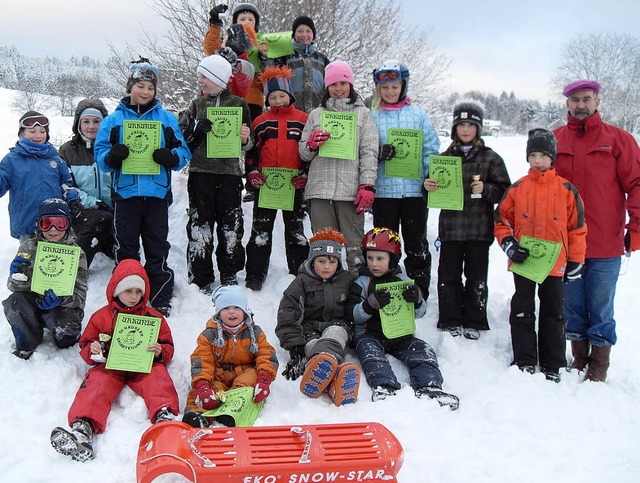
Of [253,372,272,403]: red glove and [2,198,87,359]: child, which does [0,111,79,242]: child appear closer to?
[2,198,87,359]: child

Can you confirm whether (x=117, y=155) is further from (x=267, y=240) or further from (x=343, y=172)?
(x=343, y=172)

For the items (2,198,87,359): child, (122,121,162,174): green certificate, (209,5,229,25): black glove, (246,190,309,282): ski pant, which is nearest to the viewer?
(2,198,87,359): child

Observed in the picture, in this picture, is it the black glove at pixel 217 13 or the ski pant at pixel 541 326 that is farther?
the black glove at pixel 217 13

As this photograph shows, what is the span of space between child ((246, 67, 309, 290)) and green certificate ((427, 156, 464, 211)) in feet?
4.78

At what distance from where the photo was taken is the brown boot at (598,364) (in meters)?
4.70

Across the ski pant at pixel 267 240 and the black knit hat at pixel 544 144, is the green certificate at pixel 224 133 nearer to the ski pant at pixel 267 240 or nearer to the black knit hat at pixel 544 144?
the ski pant at pixel 267 240

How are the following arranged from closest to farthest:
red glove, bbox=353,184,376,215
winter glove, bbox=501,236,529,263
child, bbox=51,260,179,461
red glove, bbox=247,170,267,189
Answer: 1. child, bbox=51,260,179,461
2. winter glove, bbox=501,236,529,263
3. red glove, bbox=353,184,376,215
4. red glove, bbox=247,170,267,189

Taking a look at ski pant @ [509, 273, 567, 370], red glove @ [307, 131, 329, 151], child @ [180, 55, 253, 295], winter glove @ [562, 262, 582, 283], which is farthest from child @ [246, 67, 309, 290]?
winter glove @ [562, 262, 582, 283]

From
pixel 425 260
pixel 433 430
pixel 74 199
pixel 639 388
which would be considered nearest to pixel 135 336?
pixel 74 199

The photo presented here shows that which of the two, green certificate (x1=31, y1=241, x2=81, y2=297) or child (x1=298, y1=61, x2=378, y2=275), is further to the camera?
child (x1=298, y1=61, x2=378, y2=275)

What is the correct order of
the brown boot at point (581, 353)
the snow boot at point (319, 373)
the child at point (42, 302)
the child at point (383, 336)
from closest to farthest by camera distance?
1. the snow boot at point (319, 373)
2. the child at point (383, 336)
3. the child at point (42, 302)
4. the brown boot at point (581, 353)

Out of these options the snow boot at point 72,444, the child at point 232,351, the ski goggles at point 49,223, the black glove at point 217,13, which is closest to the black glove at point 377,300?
the child at point 232,351

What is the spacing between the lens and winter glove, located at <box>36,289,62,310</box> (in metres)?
4.23

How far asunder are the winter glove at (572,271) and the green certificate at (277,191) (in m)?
2.87
